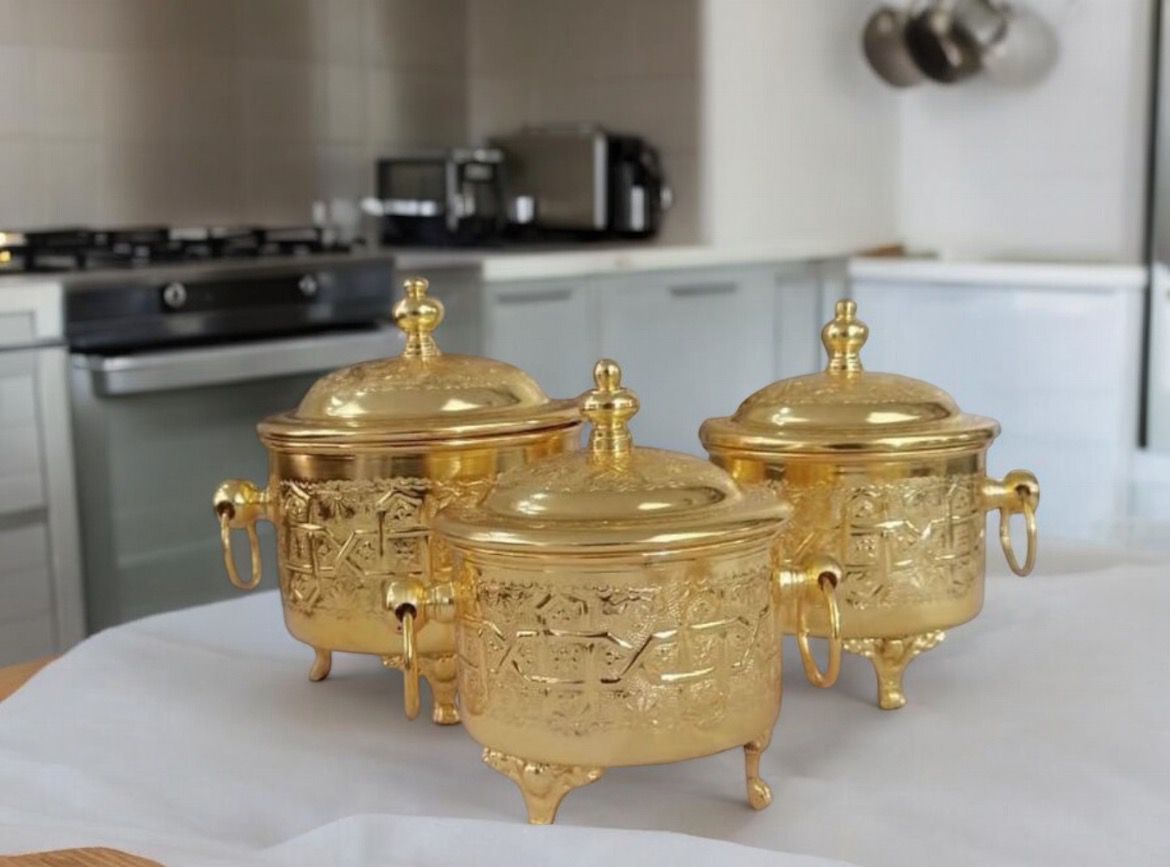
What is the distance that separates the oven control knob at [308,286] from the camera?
2672mm

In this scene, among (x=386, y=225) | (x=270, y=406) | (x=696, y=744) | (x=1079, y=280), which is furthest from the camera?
(x=386, y=225)

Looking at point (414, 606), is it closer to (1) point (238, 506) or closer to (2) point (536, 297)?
(1) point (238, 506)

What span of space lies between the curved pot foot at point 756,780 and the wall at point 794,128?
108 inches

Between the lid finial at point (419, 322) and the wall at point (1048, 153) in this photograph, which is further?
the wall at point (1048, 153)

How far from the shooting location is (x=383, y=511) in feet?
2.50

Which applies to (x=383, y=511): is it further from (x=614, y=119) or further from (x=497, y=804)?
(x=614, y=119)

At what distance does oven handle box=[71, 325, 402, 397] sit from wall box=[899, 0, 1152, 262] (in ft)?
5.16

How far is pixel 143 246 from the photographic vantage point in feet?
8.77

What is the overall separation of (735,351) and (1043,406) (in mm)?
661

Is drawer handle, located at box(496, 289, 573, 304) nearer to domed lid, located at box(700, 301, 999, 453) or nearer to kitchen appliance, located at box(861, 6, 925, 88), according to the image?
kitchen appliance, located at box(861, 6, 925, 88)

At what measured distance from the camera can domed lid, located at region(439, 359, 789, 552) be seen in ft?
2.00

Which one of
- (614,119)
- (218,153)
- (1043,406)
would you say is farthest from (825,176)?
(218,153)

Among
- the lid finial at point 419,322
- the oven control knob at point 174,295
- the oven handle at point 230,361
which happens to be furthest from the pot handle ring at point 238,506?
the oven control knob at point 174,295

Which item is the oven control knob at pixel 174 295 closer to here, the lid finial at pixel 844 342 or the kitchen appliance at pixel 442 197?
the kitchen appliance at pixel 442 197
